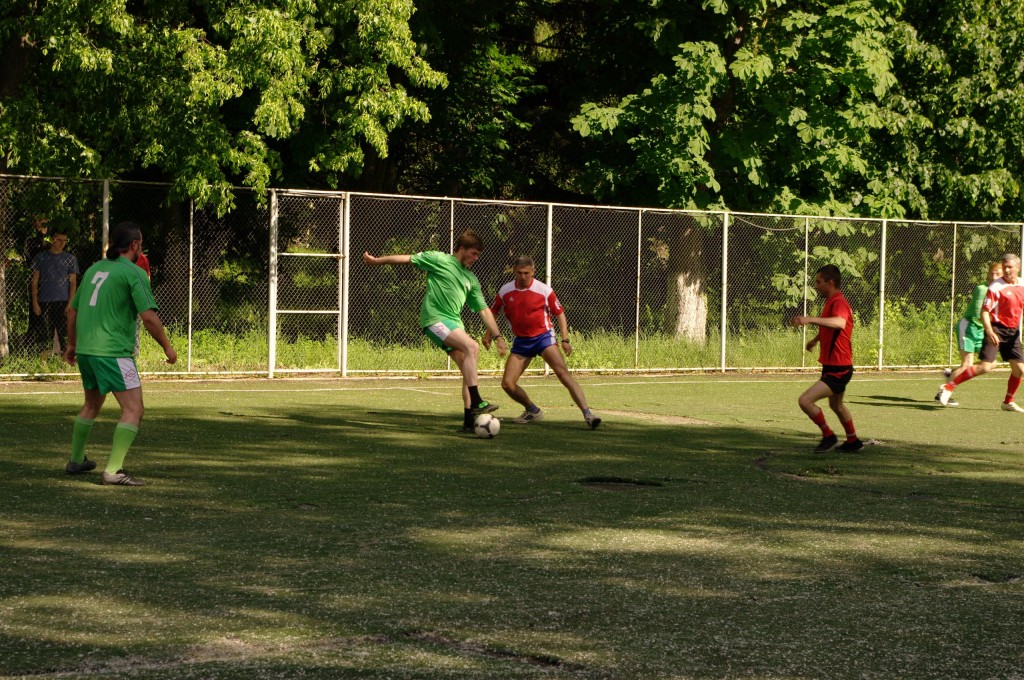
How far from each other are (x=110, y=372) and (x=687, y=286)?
16996 millimetres

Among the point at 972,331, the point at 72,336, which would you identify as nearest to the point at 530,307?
the point at 72,336

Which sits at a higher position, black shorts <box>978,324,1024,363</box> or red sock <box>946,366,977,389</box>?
black shorts <box>978,324,1024,363</box>

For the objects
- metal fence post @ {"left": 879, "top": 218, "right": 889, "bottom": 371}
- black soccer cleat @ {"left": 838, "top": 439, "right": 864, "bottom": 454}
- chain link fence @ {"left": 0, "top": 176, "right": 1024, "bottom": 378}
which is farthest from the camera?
metal fence post @ {"left": 879, "top": 218, "right": 889, "bottom": 371}

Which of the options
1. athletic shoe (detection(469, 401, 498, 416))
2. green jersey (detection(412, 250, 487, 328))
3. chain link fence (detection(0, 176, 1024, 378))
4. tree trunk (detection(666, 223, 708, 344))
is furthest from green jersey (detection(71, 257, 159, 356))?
tree trunk (detection(666, 223, 708, 344))

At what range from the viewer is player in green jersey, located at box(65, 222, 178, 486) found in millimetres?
10367

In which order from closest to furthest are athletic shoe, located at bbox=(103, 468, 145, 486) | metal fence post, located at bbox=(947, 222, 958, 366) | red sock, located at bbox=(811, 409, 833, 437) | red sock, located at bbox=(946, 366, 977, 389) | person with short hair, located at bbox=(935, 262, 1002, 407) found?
athletic shoe, located at bbox=(103, 468, 145, 486) → red sock, located at bbox=(811, 409, 833, 437) → person with short hair, located at bbox=(935, 262, 1002, 407) → red sock, located at bbox=(946, 366, 977, 389) → metal fence post, located at bbox=(947, 222, 958, 366)

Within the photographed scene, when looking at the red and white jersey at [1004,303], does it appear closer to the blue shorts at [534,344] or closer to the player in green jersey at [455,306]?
the blue shorts at [534,344]

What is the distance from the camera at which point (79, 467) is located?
10797mm

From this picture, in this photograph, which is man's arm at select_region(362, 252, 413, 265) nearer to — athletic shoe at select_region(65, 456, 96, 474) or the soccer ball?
the soccer ball

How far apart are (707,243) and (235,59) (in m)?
9.10

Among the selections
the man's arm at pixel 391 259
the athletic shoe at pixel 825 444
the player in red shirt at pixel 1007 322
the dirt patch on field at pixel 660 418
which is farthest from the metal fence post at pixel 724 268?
the athletic shoe at pixel 825 444

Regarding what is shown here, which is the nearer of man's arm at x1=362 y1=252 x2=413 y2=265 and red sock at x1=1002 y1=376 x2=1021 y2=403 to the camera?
man's arm at x1=362 y1=252 x2=413 y2=265

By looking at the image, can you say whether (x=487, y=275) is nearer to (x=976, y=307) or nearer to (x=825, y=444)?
(x=976, y=307)

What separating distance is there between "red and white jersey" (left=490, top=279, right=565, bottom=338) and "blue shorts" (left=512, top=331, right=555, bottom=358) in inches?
1.7
